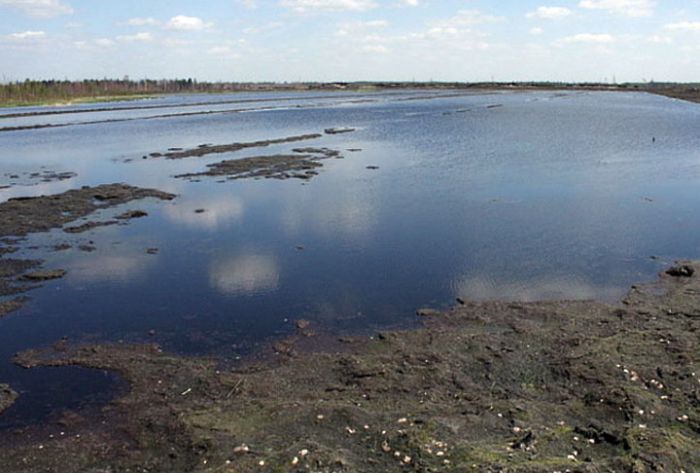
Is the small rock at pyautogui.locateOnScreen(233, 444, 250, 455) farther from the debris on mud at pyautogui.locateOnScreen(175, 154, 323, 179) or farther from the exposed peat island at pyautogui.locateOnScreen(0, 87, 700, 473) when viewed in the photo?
the debris on mud at pyautogui.locateOnScreen(175, 154, 323, 179)

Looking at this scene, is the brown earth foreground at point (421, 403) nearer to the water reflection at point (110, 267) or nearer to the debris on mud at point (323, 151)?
the water reflection at point (110, 267)

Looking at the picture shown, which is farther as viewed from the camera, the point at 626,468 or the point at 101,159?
the point at 101,159

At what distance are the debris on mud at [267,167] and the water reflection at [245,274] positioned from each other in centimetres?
1430

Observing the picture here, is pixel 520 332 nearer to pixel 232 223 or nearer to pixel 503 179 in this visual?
pixel 232 223

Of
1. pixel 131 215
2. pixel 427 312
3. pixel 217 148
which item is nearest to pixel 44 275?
pixel 131 215

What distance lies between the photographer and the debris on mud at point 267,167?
32875 millimetres

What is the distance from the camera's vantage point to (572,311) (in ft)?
44.5

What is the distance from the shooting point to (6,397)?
10.6m

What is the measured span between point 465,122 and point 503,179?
126 ft

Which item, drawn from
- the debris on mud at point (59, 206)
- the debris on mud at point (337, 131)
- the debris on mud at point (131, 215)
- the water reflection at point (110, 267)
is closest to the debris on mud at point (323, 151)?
the debris on mud at point (337, 131)

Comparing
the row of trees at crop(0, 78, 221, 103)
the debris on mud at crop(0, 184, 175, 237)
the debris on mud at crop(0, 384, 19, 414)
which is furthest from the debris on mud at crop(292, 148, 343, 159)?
the row of trees at crop(0, 78, 221, 103)

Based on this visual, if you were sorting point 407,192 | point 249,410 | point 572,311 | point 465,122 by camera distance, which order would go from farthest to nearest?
point 465,122 < point 407,192 < point 572,311 < point 249,410

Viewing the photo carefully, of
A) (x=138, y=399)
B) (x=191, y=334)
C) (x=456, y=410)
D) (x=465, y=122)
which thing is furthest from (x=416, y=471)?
(x=465, y=122)

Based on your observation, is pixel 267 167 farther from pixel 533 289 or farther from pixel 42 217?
pixel 533 289
